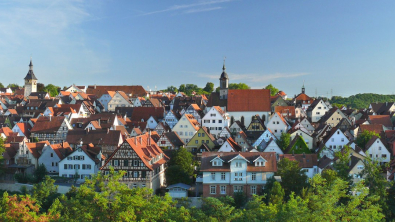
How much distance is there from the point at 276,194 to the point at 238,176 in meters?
5.61

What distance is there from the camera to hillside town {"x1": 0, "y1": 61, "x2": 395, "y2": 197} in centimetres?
4222

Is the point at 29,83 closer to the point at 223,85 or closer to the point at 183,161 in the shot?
the point at 223,85

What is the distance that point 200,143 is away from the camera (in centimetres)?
5678

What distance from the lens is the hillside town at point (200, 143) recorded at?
4222 centimetres

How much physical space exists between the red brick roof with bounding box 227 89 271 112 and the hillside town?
158 mm

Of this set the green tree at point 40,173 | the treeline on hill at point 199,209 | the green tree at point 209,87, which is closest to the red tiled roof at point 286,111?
the treeline on hill at point 199,209

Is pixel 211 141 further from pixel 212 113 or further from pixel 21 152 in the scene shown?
pixel 21 152

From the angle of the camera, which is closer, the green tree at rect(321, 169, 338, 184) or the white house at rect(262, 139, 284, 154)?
the green tree at rect(321, 169, 338, 184)

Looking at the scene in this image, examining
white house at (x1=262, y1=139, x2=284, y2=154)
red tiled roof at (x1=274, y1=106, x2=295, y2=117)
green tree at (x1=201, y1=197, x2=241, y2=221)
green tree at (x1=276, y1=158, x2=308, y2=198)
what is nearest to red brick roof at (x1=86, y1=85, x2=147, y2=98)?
red tiled roof at (x1=274, y1=106, x2=295, y2=117)

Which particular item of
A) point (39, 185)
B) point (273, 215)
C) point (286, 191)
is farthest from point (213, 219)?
point (39, 185)

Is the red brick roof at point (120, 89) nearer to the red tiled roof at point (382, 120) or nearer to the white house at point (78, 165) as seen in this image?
the red tiled roof at point (382, 120)

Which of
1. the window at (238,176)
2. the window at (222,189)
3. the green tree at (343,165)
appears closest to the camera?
the green tree at (343,165)

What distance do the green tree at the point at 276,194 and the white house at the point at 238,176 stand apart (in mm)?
4119

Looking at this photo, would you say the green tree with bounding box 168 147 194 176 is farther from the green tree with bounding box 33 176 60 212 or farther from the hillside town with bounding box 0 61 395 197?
the green tree with bounding box 33 176 60 212
